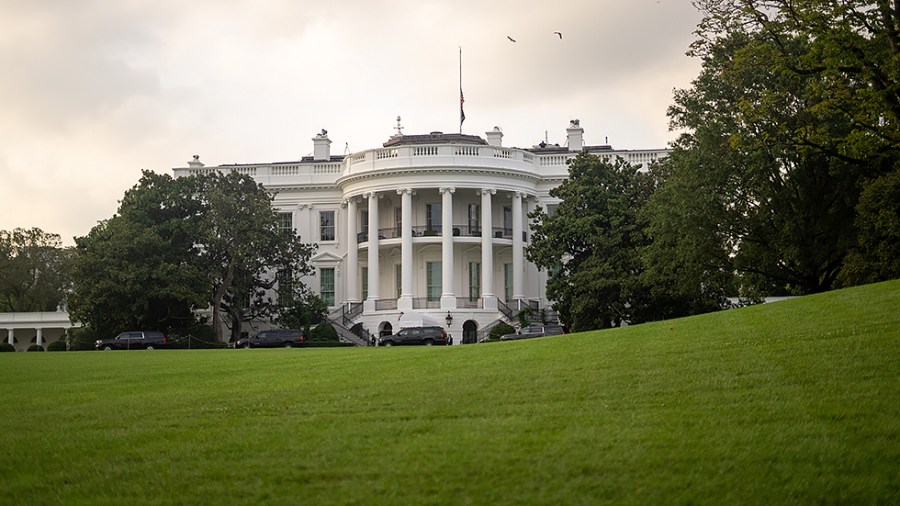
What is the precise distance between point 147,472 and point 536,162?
181 feet

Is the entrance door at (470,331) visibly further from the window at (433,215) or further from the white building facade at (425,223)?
the window at (433,215)

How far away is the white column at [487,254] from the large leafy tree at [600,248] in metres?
8.66

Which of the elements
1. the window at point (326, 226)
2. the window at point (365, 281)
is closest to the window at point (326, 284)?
the window at point (326, 226)

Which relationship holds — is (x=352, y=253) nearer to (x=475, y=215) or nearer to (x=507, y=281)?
(x=475, y=215)

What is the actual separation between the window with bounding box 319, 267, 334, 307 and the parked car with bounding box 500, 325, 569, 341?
17606mm

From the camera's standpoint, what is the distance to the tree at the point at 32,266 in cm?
7650

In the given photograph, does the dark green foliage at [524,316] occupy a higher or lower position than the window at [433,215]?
lower

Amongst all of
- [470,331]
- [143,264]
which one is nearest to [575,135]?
[470,331]

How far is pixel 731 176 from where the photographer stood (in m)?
35.1

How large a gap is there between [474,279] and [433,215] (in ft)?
15.9

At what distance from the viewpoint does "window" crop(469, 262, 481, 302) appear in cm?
6119

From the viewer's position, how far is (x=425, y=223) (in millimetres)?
61469

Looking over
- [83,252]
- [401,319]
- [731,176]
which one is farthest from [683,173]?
[83,252]

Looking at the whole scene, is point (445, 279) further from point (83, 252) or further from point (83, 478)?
point (83, 478)
